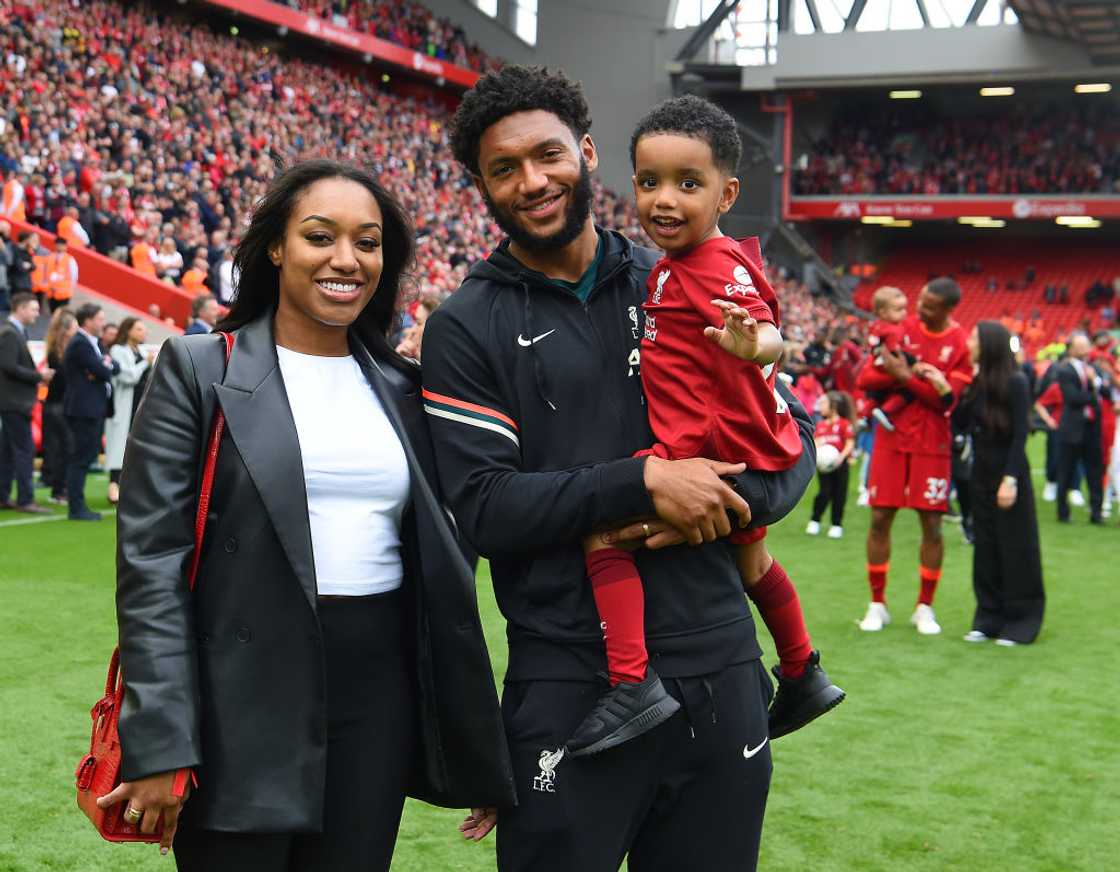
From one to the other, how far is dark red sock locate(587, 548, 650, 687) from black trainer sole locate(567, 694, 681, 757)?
6cm

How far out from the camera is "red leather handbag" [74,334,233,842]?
229 centimetres

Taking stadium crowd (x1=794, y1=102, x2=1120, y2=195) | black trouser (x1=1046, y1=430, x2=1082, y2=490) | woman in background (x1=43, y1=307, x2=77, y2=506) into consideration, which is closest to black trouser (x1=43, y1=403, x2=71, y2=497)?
woman in background (x1=43, y1=307, x2=77, y2=506)

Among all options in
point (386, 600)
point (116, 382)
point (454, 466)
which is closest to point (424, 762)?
point (386, 600)

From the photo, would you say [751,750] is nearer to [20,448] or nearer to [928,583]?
[928,583]

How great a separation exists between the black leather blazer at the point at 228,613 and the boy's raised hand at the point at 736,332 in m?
0.81

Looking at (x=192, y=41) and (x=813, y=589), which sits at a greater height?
(x=192, y=41)

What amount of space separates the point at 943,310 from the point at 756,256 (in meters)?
5.38

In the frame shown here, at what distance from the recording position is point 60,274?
16.5 metres

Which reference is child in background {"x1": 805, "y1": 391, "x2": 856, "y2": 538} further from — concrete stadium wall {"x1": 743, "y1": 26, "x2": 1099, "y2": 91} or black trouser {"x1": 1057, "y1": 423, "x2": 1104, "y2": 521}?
concrete stadium wall {"x1": 743, "y1": 26, "x2": 1099, "y2": 91}

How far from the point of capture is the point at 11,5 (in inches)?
862

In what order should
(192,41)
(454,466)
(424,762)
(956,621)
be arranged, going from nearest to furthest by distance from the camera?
1. (454,466)
2. (424,762)
3. (956,621)
4. (192,41)

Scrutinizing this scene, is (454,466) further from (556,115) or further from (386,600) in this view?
(556,115)

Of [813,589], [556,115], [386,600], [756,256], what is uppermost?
[556,115]

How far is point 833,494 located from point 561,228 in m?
10.1
